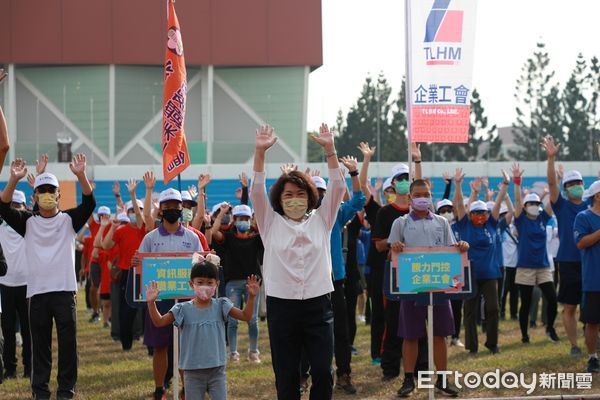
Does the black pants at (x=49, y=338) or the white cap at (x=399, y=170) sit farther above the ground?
the white cap at (x=399, y=170)

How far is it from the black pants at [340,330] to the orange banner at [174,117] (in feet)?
7.88

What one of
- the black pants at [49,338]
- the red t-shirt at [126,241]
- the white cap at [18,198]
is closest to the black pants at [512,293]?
the red t-shirt at [126,241]

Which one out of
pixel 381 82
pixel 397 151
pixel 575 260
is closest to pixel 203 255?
pixel 575 260

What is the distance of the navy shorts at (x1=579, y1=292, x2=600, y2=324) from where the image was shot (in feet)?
39.4

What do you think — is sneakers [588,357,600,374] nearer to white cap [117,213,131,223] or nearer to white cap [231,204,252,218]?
white cap [231,204,252,218]

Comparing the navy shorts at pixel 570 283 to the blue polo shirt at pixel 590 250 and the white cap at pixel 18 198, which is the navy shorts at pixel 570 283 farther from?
the white cap at pixel 18 198

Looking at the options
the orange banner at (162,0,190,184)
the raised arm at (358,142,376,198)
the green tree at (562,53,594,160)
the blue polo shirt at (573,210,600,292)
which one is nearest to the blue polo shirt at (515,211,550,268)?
the blue polo shirt at (573,210,600,292)

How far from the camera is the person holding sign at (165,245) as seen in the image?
10.6m

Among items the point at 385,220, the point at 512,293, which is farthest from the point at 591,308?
the point at 512,293

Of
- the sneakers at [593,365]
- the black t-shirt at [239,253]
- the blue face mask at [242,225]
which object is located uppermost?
the blue face mask at [242,225]

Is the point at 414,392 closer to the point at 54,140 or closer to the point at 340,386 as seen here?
the point at 340,386

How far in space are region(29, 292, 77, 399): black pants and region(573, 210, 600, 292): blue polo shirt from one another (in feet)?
18.1

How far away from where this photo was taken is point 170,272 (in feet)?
32.7

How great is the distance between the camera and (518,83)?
83.9 m
